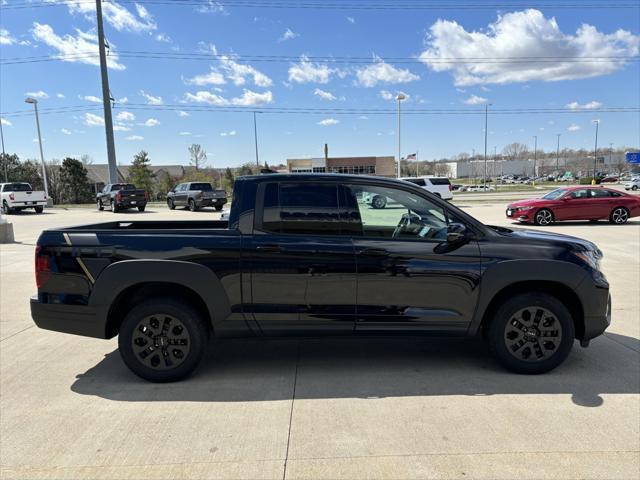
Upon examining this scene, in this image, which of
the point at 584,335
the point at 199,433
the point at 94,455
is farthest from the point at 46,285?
the point at 584,335

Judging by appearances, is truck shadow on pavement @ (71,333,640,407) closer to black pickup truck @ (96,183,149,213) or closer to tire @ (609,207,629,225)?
tire @ (609,207,629,225)

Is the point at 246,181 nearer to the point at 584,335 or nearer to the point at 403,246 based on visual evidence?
the point at 403,246

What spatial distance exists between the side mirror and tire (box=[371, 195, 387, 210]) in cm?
62

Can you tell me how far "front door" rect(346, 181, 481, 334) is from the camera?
380 centimetres

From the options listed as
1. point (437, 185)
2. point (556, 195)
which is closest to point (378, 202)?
point (556, 195)

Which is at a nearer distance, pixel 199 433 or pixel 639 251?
pixel 199 433

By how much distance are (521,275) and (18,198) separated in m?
29.7

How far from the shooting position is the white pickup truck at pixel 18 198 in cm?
2602

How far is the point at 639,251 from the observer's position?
10.7 meters

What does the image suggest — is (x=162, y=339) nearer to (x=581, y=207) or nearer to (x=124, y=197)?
(x=581, y=207)

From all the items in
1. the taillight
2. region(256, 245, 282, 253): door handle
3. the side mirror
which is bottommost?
the taillight

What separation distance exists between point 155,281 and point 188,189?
82.3 feet

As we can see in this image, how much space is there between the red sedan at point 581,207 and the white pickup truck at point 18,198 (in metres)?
26.7

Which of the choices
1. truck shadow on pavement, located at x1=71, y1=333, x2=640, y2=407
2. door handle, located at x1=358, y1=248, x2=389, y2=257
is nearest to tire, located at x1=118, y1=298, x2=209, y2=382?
truck shadow on pavement, located at x1=71, y1=333, x2=640, y2=407
